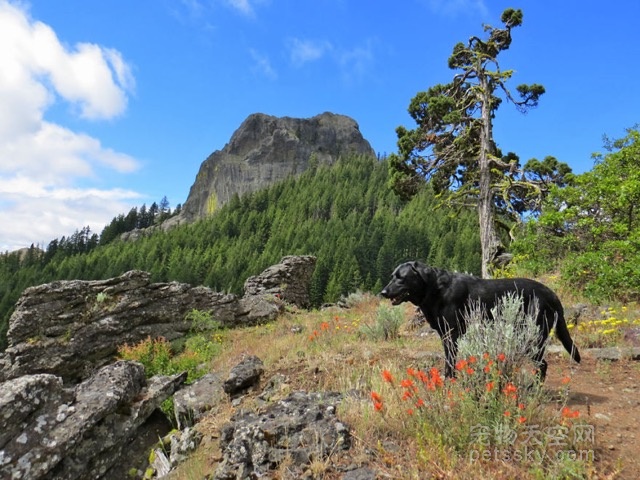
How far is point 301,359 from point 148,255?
106895 millimetres

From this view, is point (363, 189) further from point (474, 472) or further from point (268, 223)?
point (474, 472)

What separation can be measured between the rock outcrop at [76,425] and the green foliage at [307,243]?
184ft

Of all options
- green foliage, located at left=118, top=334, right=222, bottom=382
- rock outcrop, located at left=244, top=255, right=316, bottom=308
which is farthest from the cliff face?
green foliage, located at left=118, top=334, right=222, bottom=382

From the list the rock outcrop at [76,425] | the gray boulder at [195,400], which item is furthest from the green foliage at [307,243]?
the rock outcrop at [76,425]

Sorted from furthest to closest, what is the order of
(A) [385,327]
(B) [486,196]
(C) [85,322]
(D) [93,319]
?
(B) [486,196] → (D) [93,319] → (C) [85,322] → (A) [385,327]

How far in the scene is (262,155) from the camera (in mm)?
157000

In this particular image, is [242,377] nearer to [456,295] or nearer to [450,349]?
[450,349]

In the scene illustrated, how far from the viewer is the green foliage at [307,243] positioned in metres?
78.0

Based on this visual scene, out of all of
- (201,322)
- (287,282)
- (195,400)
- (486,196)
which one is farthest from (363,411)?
→ (287,282)

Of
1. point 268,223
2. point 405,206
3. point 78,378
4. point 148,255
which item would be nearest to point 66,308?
point 78,378

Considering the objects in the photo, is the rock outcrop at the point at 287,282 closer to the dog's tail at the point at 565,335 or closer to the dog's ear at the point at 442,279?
the dog's ear at the point at 442,279

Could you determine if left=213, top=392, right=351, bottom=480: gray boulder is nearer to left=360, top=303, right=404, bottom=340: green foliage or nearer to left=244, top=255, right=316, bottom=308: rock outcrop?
left=360, top=303, right=404, bottom=340: green foliage

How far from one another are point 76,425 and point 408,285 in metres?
4.57

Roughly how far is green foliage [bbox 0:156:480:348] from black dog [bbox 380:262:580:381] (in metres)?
56.6
